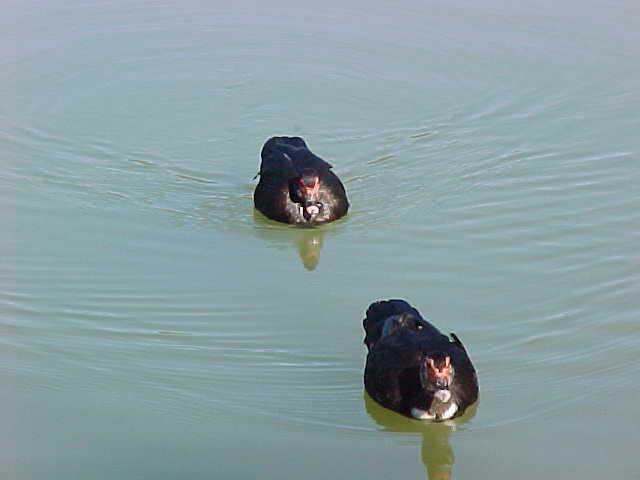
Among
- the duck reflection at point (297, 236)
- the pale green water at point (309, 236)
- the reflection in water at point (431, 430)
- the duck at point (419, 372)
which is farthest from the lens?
the duck reflection at point (297, 236)

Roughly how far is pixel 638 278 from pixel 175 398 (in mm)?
4038

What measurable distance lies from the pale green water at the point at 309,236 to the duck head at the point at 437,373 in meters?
0.33

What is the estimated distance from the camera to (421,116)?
15312mm

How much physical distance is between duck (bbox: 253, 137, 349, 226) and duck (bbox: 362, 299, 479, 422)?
9.08 feet

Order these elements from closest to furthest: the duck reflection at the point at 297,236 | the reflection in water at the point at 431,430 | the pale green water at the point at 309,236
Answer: the reflection in water at the point at 431,430 < the pale green water at the point at 309,236 < the duck reflection at the point at 297,236

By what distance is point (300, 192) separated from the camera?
13.3 meters

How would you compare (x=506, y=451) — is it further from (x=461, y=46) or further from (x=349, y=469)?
(x=461, y=46)

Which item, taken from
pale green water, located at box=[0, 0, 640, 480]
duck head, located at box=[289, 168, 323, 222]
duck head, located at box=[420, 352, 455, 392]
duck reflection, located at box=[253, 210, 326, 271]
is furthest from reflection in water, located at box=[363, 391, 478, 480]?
duck head, located at box=[289, 168, 323, 222]

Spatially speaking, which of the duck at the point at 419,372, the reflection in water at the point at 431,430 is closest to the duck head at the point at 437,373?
the duck at the point at 419,372

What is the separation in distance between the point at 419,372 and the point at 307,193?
3266mm

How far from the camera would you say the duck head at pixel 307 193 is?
1322 cm

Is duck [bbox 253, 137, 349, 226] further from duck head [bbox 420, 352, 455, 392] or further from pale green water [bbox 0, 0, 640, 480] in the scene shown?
duck head [bbox 420, 352, 455, 392]

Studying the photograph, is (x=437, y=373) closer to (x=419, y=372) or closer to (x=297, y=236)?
(x=419, y=372)

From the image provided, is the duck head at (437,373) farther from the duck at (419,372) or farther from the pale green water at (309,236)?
the pale green water at (309,236)
